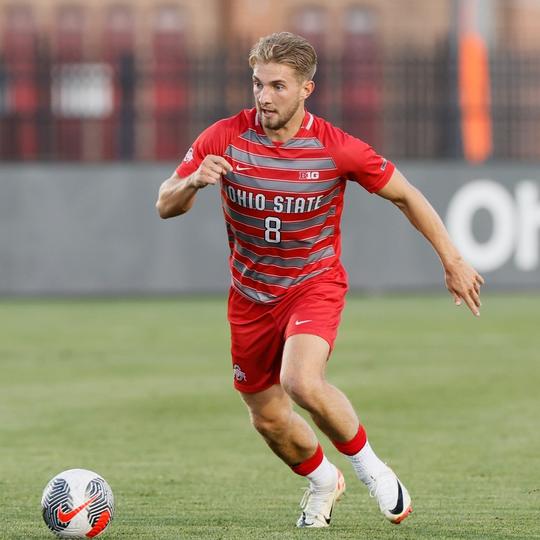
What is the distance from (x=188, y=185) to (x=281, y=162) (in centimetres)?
58

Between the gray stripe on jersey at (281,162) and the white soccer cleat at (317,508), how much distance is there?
152 cm

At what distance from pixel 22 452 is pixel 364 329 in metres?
8.45

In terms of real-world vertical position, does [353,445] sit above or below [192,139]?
above

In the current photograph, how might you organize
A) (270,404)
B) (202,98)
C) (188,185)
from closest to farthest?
(188,185) → (270,404) → (202,98)

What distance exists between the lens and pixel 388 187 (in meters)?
7.53

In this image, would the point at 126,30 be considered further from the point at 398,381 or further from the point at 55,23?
the point at 398,381

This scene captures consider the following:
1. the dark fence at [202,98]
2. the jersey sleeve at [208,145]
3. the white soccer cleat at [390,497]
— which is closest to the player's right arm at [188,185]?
the jersey sleeve at [208,145]

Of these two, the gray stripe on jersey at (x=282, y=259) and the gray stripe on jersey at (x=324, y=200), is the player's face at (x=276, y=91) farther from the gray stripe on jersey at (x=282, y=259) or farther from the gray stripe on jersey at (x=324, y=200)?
the gray stripe on jersey at (x=282, y=259)

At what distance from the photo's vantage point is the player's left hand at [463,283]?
7492 mm

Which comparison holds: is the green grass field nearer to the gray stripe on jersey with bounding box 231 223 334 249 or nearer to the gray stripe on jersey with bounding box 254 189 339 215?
the gray stripe on jersey with bounding box 231 223 334 249

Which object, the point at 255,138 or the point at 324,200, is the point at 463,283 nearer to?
the point at 324,200

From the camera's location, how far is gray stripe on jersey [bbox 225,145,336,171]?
755 centimetres

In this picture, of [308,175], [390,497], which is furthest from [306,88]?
[390,497]

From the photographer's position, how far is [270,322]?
772 centimetres
